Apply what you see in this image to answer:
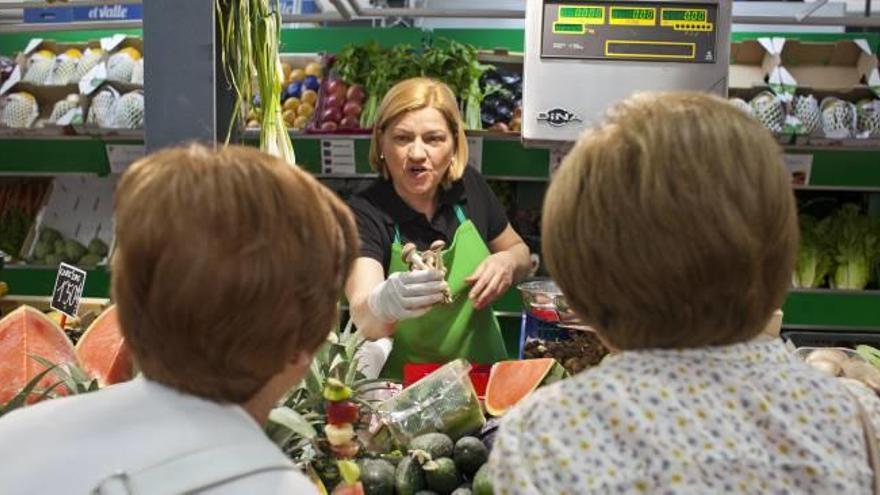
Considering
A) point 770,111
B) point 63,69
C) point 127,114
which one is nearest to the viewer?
point 770,111

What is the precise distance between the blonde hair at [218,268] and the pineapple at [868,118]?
4320 millimetres

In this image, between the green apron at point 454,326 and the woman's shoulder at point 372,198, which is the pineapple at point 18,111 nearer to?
the woman's shoulder at point 372,198

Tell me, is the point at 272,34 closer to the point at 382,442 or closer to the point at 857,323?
the point at 382,442

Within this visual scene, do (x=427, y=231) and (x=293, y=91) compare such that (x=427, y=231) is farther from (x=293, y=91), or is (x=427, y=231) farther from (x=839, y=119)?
(x=839, y=119)

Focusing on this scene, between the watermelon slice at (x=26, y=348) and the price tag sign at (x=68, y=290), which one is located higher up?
the price tag sign at (x=68, y=290)

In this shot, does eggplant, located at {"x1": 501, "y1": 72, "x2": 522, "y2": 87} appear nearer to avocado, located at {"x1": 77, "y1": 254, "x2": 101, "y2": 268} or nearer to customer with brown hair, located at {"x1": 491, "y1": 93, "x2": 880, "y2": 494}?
avocado, located at {"x1": 77, "y1": 254, "x2": 101, "y2": 268}

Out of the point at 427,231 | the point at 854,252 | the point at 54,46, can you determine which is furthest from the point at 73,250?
the point at 854,252

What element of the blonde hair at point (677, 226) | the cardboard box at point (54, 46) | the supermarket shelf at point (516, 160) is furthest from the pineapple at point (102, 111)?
the blonde hair at point (677, 226)

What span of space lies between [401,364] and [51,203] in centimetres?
370

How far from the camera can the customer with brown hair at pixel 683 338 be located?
1030mm

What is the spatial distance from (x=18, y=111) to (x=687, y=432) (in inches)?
202

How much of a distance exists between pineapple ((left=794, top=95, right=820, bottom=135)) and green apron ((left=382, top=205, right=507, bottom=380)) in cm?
236

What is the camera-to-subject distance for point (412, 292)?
2.54 meters

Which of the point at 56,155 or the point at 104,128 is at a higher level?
the point at 104,128
